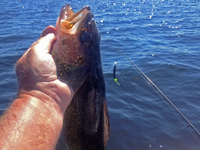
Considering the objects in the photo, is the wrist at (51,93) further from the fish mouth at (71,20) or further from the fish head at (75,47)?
the fish mouth at (71,20)

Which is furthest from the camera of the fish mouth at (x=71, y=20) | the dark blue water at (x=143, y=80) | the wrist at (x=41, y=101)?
the dark blue water at (x=143, y=80)

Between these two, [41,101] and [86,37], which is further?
[86,37]

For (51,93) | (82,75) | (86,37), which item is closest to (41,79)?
(51,93)

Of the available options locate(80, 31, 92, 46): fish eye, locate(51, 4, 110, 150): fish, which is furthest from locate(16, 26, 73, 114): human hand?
locate(80, 31, 92, 46): fish eye

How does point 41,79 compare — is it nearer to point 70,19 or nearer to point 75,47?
point 75,47

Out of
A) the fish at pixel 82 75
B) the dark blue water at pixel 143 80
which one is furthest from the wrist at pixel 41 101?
the dark blue water at pixel 143 80

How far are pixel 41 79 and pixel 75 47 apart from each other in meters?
0.66

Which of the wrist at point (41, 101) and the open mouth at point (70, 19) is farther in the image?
the open mouth at point (70, 19)

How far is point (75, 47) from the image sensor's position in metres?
2.42

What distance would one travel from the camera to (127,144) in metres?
4.23

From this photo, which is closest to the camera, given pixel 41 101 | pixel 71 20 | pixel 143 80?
pixel 41 101

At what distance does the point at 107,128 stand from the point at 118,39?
9.31 metres

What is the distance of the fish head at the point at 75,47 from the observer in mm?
2346

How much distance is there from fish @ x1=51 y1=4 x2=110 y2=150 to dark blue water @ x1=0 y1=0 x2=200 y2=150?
1.67m
